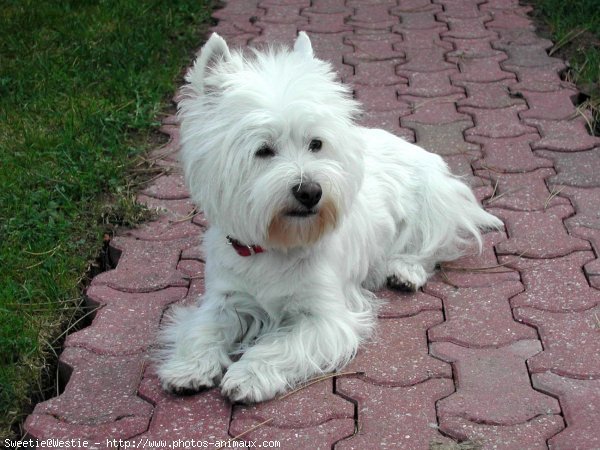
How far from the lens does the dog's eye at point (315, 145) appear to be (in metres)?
3.71

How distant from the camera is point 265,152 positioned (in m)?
3.68

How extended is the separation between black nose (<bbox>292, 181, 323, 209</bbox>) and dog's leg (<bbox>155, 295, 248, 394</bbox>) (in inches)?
27.3

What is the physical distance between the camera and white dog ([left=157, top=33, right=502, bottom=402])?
3.65 m

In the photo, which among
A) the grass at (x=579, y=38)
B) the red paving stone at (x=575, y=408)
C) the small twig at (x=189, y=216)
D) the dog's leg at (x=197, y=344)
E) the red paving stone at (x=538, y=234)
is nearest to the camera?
the red paving stone at (x=575, y=408)

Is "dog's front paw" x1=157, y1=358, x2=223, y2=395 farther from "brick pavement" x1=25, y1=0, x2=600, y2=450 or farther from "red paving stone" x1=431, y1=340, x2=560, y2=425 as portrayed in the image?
"red paving stone" x1=431, y1=340, x2=560, y2=425

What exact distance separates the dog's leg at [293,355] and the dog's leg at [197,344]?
0.34ft

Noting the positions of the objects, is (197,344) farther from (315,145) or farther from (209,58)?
(209,58)

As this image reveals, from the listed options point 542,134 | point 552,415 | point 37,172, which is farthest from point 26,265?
point 542,134

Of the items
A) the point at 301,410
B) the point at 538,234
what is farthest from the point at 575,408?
the point at 538,234

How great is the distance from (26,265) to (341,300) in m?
1.55

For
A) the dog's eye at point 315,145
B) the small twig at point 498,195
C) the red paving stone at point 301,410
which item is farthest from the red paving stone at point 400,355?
the small twig at point 498,195

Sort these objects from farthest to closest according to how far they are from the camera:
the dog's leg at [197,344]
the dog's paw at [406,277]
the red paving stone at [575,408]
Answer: the dog's paw at [406,277]
the dog's leg at [197,344]
the red paving stone at [575,408]

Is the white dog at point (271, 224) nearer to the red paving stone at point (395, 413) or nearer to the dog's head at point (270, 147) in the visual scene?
the dog's head at point (270, 147)

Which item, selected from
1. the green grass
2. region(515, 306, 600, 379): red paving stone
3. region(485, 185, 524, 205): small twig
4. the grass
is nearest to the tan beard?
region(515, 306, 600, 379): red paving stone
